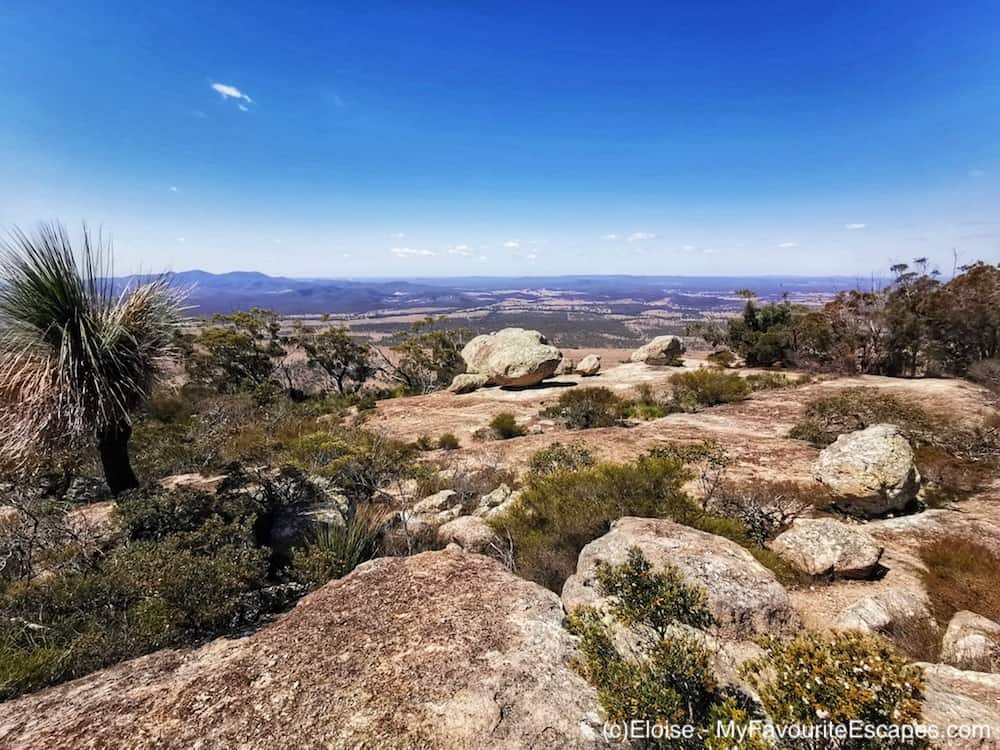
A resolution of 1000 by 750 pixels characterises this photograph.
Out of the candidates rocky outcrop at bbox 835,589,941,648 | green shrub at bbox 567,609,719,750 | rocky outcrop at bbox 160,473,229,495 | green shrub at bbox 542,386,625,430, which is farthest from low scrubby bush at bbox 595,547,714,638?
green shrub at bbox 542,386,625,430

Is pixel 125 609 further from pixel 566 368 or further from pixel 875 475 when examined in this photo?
pixel 566 368

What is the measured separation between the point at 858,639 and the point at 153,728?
418 cm

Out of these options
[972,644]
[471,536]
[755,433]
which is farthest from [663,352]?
[972,644]

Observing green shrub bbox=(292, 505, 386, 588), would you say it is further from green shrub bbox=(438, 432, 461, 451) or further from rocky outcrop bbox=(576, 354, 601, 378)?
rocky outcrop bbox=(576, 354, 601, 378)

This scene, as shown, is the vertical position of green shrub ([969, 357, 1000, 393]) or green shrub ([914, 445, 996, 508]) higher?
green shrub ([969, 357, 1000, 393])

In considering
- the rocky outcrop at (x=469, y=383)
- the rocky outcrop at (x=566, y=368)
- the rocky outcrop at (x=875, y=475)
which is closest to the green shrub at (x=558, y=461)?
Answer: the rocky outcrop at (x=875, y=475)

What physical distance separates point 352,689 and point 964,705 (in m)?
3.73

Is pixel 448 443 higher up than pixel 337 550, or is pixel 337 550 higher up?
pixel 337 550

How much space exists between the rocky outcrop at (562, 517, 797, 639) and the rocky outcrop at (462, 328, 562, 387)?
14.8 metres

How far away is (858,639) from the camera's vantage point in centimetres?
220

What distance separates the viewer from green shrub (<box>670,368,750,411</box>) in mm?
14812

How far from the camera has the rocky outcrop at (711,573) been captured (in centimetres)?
366

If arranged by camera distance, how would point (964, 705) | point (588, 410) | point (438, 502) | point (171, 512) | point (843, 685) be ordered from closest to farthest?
point (843, 685) < point (964, 705) < point (171, 512) < point (438, 502) < point (588, 410)

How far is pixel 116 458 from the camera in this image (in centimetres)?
516
